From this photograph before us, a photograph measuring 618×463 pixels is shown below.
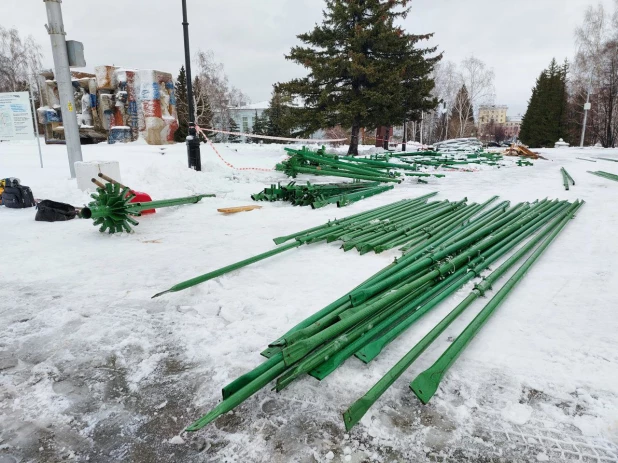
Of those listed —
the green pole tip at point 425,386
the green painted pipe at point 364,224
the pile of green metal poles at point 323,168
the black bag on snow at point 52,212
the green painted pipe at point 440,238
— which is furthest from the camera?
the pile of green metal poles at point 323,168

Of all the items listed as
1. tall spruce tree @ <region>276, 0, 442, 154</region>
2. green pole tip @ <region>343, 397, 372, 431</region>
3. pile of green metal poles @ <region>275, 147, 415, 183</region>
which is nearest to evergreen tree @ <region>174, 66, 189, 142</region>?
tall spruce tree @ <region>276, 0, 442, 154</region>

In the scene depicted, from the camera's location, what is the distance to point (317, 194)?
8.16 meters

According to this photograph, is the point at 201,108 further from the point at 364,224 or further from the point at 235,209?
the point at 364,224

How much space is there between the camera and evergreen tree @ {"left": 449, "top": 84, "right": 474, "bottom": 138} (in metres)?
43.6

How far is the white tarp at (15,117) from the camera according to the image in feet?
32.1

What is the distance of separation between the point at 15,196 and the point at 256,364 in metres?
7.01

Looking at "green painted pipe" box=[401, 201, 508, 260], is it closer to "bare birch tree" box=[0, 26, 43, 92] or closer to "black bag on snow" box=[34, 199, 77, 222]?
Result: "black bag on snow" box=[34, 199, 77, 222]

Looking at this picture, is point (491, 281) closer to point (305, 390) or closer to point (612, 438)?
point (612, 438)

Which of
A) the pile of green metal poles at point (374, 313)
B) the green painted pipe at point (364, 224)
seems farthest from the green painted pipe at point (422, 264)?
the green painted pipe at point (364, 224)

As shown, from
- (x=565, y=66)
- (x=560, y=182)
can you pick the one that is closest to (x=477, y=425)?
(x=560, y=182)

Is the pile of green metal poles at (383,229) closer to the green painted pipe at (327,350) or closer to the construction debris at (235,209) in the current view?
the green painted pipe at (327,350)

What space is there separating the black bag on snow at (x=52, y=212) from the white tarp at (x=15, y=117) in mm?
4712

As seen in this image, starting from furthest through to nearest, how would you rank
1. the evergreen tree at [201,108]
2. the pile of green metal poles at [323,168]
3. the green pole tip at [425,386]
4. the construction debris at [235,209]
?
1. the evergreen tree at [201,108]
2. the pile of green metal poles at [323,168]
3. the construction debris at [235,209]
4. the green pole tip at [425,386]

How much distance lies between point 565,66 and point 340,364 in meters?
57.9
